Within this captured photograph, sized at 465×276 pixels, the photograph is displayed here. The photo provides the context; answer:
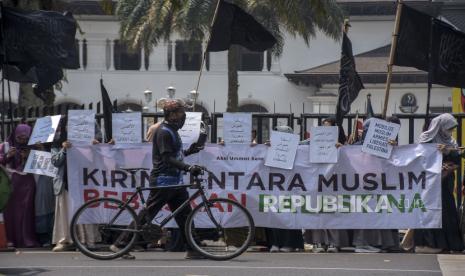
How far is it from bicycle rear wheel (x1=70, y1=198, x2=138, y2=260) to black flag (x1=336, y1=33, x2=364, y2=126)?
3.22m

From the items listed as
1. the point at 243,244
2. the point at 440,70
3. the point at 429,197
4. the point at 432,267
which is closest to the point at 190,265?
the point at 243,244

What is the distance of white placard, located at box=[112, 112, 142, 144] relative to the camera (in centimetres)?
1435

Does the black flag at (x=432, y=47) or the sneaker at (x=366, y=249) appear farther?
the black flag at (x=432, y=47)

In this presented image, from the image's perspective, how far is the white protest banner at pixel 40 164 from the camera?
14.4m

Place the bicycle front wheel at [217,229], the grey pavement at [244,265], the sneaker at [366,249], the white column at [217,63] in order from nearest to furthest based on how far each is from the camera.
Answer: the grey pavement at [244,265]
the bicycle front wheel at [217,229]
the sneaker at [366,249]
the white column at [217,63]

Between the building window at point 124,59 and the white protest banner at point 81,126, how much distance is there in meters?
44.9

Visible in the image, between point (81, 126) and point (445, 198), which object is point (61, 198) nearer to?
point (81, 126)

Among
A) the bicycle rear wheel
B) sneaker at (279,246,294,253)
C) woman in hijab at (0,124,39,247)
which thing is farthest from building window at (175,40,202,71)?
the bicycle rear wheel

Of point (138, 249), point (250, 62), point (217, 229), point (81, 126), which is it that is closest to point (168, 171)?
point (217, 229)

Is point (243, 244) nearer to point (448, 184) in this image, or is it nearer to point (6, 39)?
point (448, 184)

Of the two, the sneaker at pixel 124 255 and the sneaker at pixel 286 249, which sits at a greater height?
the sneaker at pixel 124 255

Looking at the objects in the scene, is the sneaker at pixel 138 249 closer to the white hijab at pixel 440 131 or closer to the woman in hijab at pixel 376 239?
the woman in hijab at pixel 376 239

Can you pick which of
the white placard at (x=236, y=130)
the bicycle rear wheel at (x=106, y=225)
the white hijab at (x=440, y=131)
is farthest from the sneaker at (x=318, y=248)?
the bicycle rear wheel at (x=106, y=225)

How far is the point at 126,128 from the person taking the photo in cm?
1442
